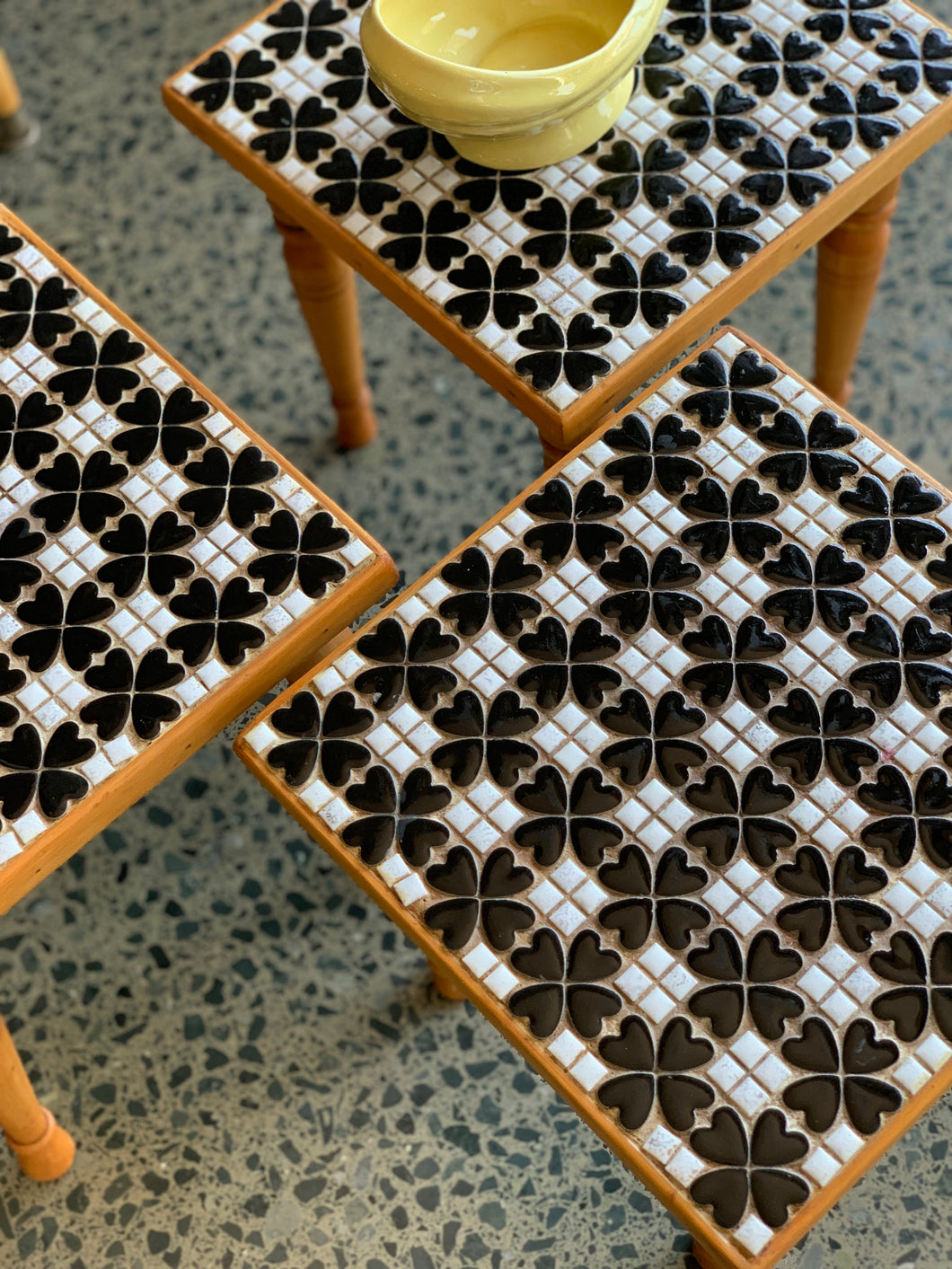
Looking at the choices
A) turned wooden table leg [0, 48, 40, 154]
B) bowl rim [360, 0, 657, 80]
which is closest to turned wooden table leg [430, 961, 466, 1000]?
bowl rim [360, 0, 657, 80]

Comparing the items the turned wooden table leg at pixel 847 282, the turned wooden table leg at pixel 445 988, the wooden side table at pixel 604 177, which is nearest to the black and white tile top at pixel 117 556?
the wooden side table at pixel 604 177

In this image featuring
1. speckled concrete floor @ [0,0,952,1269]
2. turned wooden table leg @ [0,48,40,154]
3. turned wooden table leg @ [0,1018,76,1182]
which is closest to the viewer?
turned wooden table leg @ [0,1018,76,1182]

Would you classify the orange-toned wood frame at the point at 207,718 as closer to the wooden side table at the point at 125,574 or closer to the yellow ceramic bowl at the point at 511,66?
the wooden side table at the point at 125,574

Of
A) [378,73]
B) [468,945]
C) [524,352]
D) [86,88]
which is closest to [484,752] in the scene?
[468,945]

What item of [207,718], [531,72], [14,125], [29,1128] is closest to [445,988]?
[29,1128]

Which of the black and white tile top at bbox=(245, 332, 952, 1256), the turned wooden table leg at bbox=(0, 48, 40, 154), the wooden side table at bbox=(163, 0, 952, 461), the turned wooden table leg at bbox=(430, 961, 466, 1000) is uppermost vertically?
the wooden side table at bbox=(163, 0, 952, 461)

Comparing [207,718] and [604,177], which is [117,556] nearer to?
[207,718]

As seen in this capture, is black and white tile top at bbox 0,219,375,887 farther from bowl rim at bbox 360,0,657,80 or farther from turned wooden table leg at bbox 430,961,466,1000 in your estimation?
turned wooden table leg at bbox 430,961,466,1000
